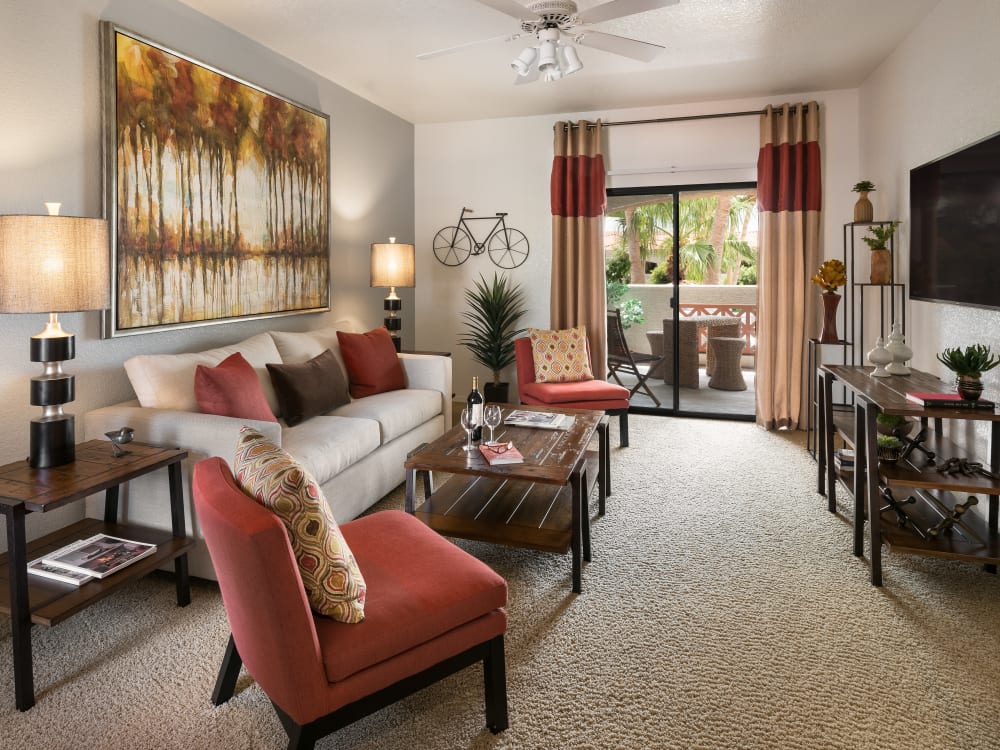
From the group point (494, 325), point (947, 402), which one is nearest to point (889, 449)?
point (947, 402)

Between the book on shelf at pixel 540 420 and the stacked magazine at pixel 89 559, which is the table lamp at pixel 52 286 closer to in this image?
the stacked magazine at pixel 89 559

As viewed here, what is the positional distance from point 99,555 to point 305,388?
1.37 metres

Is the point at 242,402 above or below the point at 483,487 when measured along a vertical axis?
above

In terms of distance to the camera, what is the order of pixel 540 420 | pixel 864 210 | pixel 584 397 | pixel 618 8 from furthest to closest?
pixel 584 397 → pixel 864 210 → pixel 540 420 → pixel 618 8

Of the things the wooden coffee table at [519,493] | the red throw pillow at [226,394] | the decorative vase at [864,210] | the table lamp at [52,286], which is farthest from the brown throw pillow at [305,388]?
the decorative vase at [864,210]

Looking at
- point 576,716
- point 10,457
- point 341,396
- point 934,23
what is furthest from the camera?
point 341,396

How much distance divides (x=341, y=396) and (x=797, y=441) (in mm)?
3324

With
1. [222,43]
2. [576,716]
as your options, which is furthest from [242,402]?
[222,43]

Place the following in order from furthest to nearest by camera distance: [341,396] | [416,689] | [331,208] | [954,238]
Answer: [331,208] < [341,396] < [954,238] < [416,689]

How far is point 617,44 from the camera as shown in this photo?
2979mm

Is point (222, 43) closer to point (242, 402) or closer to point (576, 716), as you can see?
point (242, 402)

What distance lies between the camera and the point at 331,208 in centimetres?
463

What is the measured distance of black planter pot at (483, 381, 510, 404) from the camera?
221 inches

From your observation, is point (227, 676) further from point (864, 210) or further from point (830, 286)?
point (864, 210)
